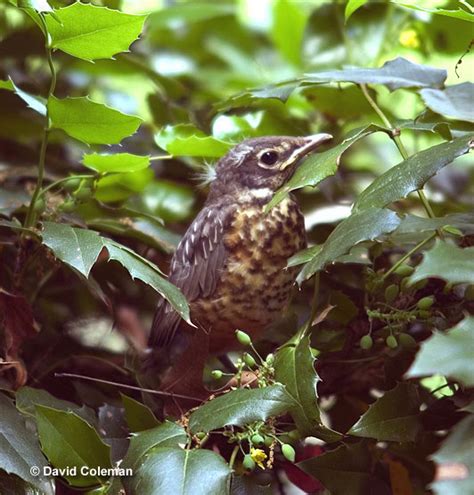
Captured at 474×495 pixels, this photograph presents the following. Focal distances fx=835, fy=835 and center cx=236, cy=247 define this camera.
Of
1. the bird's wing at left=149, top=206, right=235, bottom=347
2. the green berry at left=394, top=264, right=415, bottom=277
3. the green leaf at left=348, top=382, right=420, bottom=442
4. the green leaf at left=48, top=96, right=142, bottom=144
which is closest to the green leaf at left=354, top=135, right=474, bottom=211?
the green berry at left=394, top=264, right=415, bottom=277

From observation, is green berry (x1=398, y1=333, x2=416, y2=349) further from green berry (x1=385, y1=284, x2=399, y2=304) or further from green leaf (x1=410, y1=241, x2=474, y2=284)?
green leaf (x1=410, y1=241, x2=474, y2=284)

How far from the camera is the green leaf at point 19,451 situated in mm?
1017

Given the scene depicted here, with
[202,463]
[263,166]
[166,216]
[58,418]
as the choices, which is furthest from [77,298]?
[202,463]

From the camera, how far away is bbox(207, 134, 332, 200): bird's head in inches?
58.8

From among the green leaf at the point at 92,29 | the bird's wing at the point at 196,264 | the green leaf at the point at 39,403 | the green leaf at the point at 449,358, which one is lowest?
the green leaf at the point at 449,358

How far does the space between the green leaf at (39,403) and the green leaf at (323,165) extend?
1.31 feet

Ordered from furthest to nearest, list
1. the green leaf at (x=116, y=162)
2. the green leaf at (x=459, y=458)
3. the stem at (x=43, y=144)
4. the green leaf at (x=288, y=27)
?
the green leaf at (x=288, y=27), the green leaf at (x=116, y=162), the stem at (x=43, y=144), the green leaf at (x=459, y=458)

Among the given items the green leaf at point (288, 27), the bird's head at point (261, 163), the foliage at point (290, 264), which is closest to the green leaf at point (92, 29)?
the foliage at point (290, 264)

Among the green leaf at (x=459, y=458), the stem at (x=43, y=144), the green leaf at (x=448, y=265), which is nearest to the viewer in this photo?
the green leaf at (x=459, y=458)

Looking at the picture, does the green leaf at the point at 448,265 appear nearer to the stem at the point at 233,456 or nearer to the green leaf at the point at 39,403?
the stem at the point at 233,456

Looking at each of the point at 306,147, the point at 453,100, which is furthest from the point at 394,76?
the point at 306,147

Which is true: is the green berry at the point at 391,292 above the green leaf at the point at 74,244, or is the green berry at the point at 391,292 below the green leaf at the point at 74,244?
below

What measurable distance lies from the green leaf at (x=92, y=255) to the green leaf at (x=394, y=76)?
1.39 feet

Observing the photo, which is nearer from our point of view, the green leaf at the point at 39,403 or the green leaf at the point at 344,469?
the green leaf at the point at 344,469
